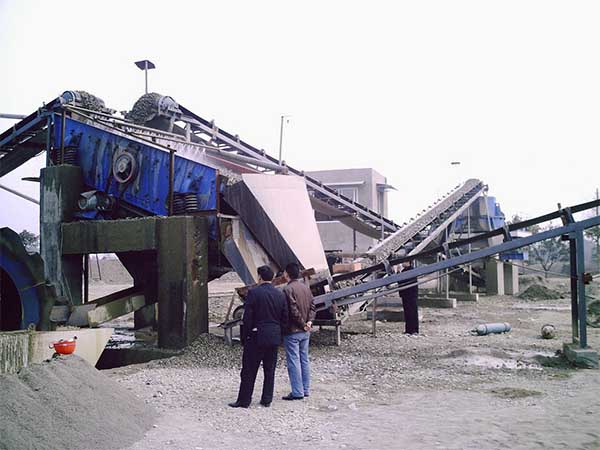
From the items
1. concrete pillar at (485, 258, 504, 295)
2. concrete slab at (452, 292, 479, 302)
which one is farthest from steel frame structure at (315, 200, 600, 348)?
concrete pillar at (485, 258, 504, 295)

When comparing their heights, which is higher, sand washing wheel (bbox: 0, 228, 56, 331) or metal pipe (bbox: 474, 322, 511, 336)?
sand washing wheel (bbox: 0, 228, 56, 331)

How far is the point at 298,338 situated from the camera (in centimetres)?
681

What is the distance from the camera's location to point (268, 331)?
643 cm

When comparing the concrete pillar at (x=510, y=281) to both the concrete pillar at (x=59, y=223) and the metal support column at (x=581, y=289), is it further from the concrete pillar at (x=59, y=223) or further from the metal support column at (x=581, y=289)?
the concrete pillar at (x=59, y=223)

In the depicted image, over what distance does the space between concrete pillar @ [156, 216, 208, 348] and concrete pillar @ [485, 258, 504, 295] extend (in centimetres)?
1480

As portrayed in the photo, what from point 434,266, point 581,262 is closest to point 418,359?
point 434,266

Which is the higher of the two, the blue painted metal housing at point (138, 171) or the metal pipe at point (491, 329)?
the blue painted metal housing at point (138, 171)

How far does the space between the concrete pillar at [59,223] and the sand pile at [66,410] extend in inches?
238

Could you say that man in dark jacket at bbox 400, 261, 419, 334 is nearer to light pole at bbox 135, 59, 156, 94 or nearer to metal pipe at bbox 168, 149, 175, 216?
metal pipe at bbox 168, 149, 175, 216

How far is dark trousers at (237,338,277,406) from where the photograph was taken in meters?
6.33

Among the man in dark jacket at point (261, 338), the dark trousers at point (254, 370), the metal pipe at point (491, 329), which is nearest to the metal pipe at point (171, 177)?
the man in dark jacket at point (261, 338)

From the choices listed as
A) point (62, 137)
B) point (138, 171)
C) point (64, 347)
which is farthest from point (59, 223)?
point (64, 347)

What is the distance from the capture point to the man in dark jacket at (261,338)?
6355 mm

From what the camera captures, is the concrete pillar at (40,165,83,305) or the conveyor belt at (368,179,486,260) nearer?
the concrete pillar at (40,165,83,305)
